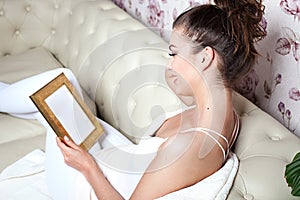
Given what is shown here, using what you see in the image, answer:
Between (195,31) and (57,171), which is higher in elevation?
(195,31)

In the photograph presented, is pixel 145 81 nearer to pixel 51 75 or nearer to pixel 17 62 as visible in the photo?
pixel 51 75

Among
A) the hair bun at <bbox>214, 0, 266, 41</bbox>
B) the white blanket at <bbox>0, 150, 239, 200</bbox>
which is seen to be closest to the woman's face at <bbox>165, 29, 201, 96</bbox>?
the hair bun at <bbox>214, 0, 266, 41</bbox>

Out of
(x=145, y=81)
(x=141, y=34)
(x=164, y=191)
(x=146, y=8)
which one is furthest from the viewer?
(x=146, y=8)

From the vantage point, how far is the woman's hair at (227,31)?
1.11m

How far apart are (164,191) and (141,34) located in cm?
84

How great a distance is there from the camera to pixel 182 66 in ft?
3.72

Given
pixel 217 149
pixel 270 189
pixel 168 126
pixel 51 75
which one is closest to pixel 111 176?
pixel 168 126

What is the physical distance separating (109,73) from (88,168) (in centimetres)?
61

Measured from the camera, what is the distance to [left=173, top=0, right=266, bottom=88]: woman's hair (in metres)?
1.11

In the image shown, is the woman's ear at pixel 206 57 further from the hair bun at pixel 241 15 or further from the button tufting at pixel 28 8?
the button tufting at pixel 28 8

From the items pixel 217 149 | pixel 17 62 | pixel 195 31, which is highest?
pixel 195 31

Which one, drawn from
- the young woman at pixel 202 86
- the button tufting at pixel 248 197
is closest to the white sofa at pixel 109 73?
the button tufting at pixel 248 197

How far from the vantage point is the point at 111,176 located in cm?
129

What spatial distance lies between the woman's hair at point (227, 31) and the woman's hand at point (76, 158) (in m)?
0.41
